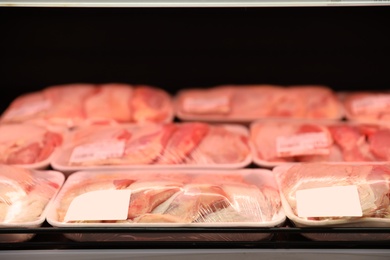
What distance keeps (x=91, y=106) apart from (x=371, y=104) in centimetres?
110

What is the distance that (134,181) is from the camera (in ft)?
4.95

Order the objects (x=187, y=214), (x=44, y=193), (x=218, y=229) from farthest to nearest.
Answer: (x=44, y=193) < (x=187, y=214) < (x=218, y=229)

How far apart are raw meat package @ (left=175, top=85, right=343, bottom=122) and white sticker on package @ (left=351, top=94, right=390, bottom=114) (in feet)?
0.21

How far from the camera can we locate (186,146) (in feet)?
5.68

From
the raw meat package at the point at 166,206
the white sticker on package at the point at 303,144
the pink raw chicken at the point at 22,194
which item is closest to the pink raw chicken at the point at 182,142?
the raw meat package at the point at 166,206

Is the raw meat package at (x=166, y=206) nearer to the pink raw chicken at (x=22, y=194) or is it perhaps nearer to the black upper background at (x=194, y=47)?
the pink raw chicken at (x=22, y=194)

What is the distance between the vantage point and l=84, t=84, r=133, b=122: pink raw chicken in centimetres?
197

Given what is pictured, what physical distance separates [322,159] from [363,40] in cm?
66

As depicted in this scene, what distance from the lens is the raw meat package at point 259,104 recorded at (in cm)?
198

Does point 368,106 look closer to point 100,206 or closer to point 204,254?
point 204,254

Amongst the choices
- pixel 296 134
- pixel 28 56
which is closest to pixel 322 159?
pixel 296 134

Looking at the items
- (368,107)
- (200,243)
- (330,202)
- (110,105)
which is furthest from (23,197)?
(368,107)

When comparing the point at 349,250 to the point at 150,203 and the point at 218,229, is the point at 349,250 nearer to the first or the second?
the point at 218,229

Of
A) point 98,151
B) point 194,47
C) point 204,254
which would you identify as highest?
point 194,47
